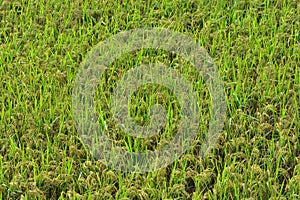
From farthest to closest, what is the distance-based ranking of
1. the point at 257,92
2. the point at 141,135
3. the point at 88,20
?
the point at 88,20 → the point at 257,92 → the point at 141,135

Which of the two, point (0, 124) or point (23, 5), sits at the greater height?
point (23, 5)

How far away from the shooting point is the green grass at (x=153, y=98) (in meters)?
2.25

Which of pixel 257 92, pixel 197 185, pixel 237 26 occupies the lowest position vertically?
pixel 197 185

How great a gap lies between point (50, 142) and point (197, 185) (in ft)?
2.17

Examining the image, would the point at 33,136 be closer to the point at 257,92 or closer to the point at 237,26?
the point at 257,92

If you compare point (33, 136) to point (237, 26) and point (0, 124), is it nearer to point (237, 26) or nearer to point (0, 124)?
point (0, 124)

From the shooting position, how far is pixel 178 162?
7.84ft

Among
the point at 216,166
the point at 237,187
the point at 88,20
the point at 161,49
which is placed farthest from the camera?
the point at 88,20

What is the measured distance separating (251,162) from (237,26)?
115 cm

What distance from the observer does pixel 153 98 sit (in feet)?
8.79

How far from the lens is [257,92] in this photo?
2.74 metres

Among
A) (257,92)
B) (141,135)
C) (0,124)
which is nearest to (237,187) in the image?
(141,135)

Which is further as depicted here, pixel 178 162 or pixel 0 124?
pixel 0 124

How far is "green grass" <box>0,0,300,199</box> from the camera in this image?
225cm
